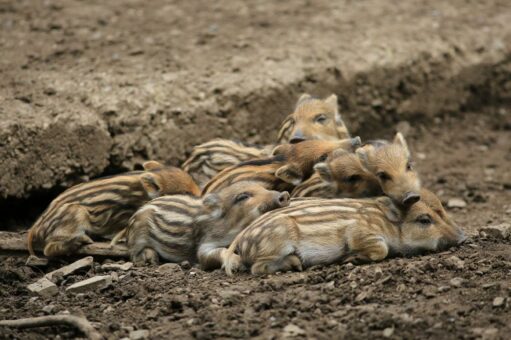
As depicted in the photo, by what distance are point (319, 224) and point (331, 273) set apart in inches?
11.7

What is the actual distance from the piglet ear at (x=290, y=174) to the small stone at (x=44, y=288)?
153 centimetres

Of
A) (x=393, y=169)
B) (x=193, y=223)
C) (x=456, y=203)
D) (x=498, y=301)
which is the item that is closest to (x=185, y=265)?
(x=193, y=223)

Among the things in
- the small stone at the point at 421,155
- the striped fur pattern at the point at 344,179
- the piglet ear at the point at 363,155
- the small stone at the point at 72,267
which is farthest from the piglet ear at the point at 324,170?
the small stone at the point at 421,155

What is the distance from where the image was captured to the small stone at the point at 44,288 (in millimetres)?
5879

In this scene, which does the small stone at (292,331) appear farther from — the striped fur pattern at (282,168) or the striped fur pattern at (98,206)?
the striped fur pattern at (98,206)

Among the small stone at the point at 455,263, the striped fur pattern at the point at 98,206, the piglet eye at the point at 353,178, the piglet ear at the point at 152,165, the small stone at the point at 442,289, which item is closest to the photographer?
the small stone at the point at 442,289

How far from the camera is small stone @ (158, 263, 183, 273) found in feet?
20.0

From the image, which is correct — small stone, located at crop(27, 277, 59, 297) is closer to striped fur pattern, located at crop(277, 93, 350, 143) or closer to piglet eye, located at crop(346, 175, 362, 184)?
piglet eye, located at crop(346, 175, 362, 184)

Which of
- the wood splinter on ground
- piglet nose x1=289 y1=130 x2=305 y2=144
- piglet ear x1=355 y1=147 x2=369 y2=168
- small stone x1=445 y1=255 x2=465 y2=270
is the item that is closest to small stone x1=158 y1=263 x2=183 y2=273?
the wood splinter on ground

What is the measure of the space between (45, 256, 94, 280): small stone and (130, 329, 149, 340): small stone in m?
1.16

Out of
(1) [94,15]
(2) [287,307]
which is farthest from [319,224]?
(1) [94,15]

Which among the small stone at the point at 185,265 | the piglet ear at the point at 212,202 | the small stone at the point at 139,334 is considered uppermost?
the piglet ear at the point at 212,202

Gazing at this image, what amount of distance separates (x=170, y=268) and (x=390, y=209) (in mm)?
1321

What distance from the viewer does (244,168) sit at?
6.59m
